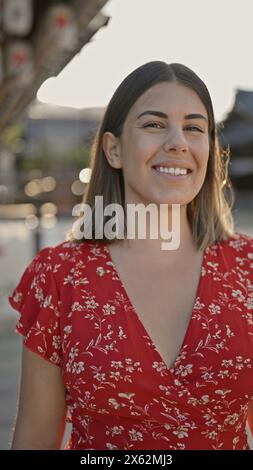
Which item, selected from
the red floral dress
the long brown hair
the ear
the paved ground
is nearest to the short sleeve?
the red floral dress

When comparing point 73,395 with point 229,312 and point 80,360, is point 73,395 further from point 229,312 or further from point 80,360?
point 229,312

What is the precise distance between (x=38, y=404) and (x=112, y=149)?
1.89ft

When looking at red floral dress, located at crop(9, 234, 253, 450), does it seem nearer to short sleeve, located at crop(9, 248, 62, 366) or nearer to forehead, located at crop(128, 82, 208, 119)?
short sleeve, located at crop(9, 248, 62, 366)

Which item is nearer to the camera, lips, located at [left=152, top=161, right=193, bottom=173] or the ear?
lips, located at [left=152, top=161, right=193, bottom=173]

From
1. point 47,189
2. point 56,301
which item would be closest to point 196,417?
point 56,301

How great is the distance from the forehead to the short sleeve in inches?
14.6

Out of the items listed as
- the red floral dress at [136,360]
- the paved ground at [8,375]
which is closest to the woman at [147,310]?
the red floral dress at [136,360]

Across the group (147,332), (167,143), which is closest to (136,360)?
(147,332)

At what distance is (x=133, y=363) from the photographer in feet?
4.53

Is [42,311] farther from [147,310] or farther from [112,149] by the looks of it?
[112,149]

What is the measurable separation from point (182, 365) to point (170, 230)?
0.33m

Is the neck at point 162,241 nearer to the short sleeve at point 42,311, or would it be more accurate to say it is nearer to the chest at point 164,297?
the chest at point 164,297

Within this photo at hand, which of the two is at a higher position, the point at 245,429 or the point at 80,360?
the point at 80,360

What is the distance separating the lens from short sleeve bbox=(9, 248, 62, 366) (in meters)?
1.47
